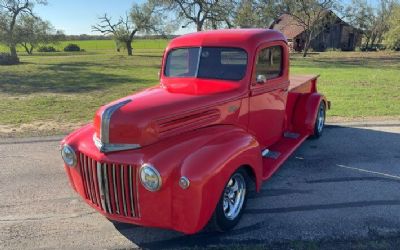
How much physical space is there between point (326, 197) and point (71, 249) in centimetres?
306

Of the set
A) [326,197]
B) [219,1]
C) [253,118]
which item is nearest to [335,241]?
[326,197]

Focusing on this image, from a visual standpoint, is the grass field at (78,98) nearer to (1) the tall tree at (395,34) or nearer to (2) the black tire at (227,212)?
(2) the black tire at (227,212)

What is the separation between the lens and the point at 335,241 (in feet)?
11.4

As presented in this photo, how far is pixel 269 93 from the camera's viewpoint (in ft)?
15.8

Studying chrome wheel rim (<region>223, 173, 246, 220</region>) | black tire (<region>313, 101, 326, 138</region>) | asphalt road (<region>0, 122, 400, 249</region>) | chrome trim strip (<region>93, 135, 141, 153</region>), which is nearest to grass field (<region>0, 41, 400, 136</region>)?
black tire (<region>313, 101, 326, 138</region>)

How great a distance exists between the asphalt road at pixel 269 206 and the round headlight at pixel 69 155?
2.45 ft

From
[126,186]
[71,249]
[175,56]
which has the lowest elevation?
[71,249]

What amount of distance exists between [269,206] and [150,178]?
5.96 feet

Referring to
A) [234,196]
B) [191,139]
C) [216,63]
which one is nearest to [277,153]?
[234,196]

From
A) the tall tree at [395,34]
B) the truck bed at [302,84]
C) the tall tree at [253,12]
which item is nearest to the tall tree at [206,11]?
the tall tree at [253,12]

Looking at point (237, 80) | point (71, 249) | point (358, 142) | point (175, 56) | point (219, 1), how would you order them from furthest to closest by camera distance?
point (219, 1) < point (358, 142) < point (175, 56) < point (237, 80) < point (71, 249)

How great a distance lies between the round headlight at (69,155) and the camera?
364 centimetres

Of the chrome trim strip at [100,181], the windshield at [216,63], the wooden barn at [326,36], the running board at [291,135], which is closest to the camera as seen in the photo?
the chrome trim strip at [100,181]

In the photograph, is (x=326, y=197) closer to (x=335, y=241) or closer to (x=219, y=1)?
(x=335, y=241)
